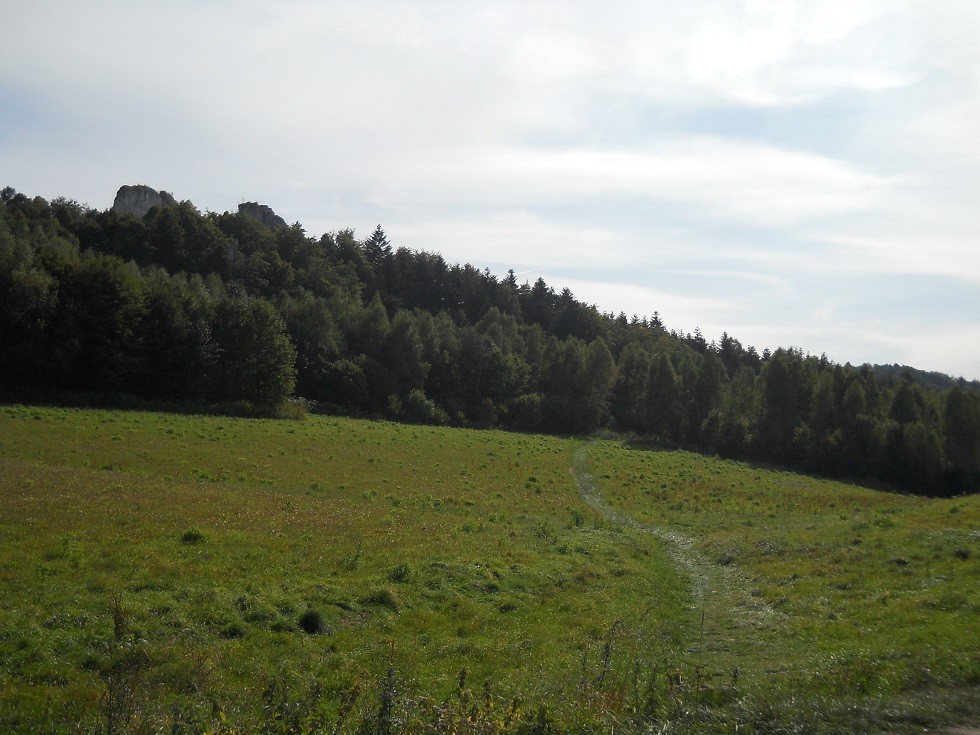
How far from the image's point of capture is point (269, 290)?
10556 cm

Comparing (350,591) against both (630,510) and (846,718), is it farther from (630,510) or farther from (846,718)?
(630,510)

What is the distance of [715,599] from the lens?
1841 cm

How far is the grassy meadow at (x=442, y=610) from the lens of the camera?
8.74 metres

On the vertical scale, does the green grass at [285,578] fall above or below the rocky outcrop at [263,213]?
below

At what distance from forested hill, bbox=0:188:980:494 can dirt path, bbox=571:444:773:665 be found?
145 ft

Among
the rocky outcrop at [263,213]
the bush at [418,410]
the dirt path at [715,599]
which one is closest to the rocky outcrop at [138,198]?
the rocky outcrop at [263,213]

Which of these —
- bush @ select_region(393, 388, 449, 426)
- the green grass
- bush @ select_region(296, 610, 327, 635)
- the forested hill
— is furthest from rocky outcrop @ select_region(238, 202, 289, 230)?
bush @ select_region(296, 610, 327, 635)

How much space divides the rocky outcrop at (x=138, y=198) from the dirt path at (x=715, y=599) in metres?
143

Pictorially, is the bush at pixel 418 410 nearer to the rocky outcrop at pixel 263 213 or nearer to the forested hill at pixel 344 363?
the forested hill at pixel 344 363

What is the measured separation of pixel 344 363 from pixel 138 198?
302 ft

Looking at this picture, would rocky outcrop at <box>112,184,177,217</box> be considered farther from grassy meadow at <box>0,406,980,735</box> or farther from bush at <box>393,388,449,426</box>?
grassy meadow at <box>0,406,980,735</box>

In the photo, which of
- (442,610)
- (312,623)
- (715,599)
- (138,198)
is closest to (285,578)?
(312,623)

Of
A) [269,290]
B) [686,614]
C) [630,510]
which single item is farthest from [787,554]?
[269,290]

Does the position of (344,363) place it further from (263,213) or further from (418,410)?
(263,213)
